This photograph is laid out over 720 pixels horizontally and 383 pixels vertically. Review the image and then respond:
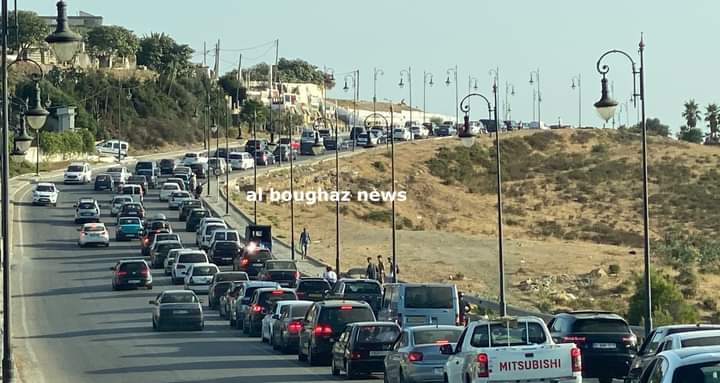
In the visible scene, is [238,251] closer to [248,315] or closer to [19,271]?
[19,271]

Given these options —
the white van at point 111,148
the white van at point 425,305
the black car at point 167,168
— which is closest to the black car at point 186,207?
the black car at point 167,168

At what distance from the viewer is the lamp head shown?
31.5 m

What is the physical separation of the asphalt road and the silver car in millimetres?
3052

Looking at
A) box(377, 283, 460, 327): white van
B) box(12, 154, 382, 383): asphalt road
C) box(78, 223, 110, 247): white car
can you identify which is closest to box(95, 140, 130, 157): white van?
box(12, 154, 382, 383): asphalt road

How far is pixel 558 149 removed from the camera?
480 ft

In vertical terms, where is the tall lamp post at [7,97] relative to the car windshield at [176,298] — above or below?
above

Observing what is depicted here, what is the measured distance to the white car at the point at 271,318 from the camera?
37794 mm

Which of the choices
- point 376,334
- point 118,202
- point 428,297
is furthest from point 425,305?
point 118,202

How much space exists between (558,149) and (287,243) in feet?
236

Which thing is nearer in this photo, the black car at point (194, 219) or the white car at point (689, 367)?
the white car at point (689, 367)

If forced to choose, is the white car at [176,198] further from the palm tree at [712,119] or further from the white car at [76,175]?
the palm tree at [712,119]

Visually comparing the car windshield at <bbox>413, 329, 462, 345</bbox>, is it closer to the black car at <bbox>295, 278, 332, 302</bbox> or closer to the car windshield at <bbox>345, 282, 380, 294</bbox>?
the car windshield at <bbox>345, 282, 380, 294</bbox>

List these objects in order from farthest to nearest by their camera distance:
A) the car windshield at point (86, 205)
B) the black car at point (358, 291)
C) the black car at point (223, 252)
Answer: the car windshield at point (86, 205), the black car at point (223, 252), the black car at point (358, 291)

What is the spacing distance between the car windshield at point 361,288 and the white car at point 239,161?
7316 centimetres
